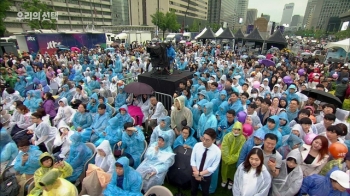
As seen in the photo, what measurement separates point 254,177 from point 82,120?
4394 mm

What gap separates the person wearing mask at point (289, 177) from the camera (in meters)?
2.66

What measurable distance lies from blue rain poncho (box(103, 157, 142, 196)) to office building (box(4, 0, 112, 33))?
158 feet

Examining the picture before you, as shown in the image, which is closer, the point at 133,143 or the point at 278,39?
the point at 133,143

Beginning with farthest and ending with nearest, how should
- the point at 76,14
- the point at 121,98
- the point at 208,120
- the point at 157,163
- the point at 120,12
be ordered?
the point at 120,12 → the point at 76,14 → the point at 121,98 → the point at 208,120 → the point at 157,163

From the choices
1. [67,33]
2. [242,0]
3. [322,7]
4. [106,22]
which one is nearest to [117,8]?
[106,22]

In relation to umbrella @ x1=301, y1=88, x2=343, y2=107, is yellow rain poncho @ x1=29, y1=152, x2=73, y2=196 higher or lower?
lower

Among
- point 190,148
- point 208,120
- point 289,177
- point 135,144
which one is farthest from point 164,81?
point 289,177

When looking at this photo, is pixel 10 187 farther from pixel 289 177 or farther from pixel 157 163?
pixel 289 177

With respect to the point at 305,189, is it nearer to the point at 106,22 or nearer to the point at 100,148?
the point at 100,148

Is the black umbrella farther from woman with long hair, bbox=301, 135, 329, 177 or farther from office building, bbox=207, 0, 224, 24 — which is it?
office building, bbox=207, 0, 224, 24

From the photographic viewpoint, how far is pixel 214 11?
10756 cm

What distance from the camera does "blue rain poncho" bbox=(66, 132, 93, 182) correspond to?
3.56 m

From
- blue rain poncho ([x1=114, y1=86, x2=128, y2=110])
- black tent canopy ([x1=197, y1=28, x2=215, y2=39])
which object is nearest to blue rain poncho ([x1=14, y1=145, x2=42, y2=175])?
blue rain poncho ([x1=114, y1=86, x2=128, y2=110])

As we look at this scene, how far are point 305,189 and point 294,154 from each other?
542 mm
